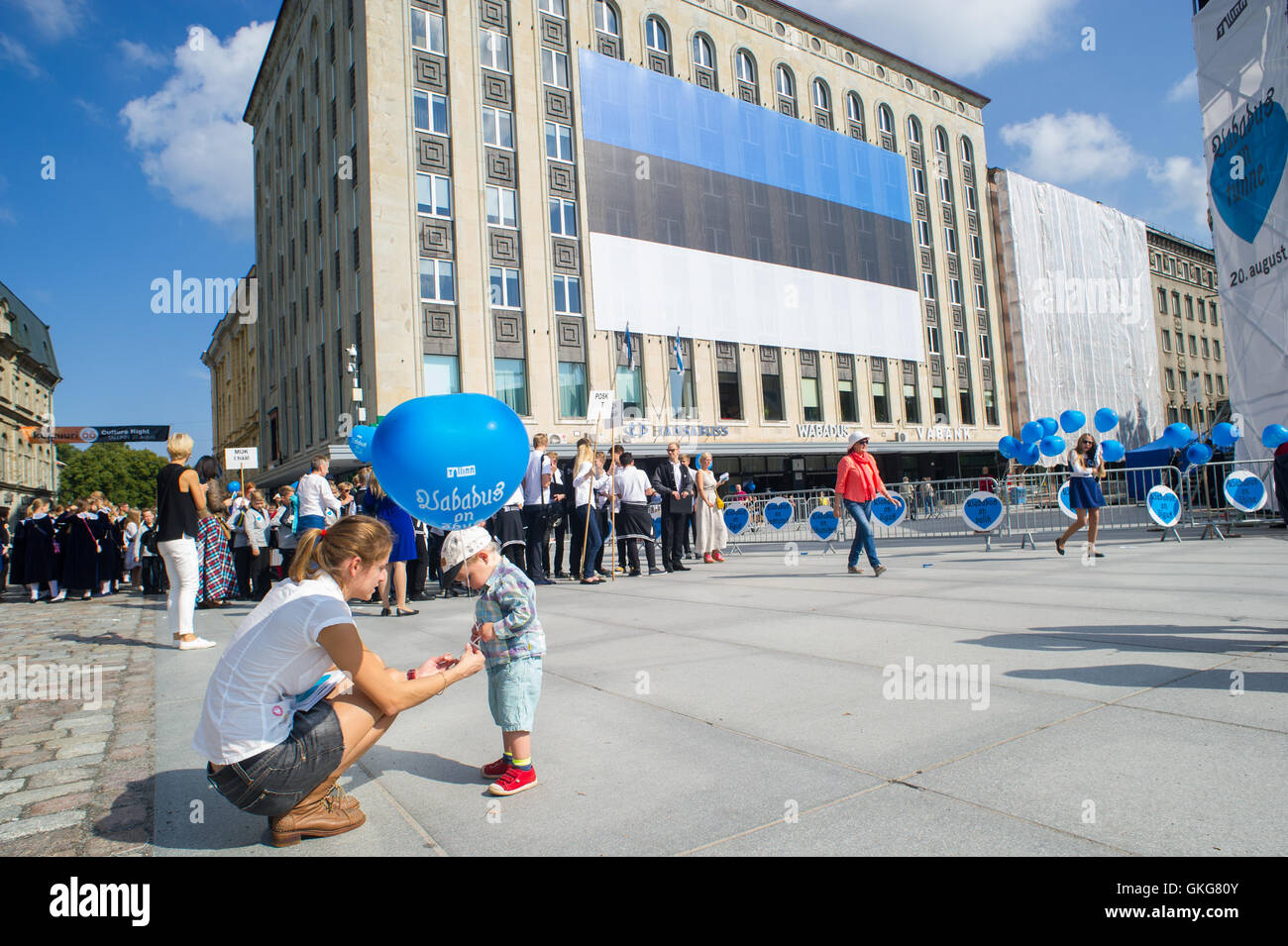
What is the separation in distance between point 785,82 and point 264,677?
38872 millimetres

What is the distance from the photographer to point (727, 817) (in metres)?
2.64

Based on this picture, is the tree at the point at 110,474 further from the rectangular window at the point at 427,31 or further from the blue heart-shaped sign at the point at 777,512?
the blue heart-shaped sign at the point at 777,512

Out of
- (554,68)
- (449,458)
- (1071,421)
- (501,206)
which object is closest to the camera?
(449,458)

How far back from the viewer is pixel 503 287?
27.3 metres

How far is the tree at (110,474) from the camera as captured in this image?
249 feet

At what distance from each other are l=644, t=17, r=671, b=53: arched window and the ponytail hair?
1327 inches

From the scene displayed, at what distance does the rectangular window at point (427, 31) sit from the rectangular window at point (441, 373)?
10.7 meters

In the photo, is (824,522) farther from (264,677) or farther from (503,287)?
(503,287)

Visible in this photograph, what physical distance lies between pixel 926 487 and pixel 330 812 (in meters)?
18.2

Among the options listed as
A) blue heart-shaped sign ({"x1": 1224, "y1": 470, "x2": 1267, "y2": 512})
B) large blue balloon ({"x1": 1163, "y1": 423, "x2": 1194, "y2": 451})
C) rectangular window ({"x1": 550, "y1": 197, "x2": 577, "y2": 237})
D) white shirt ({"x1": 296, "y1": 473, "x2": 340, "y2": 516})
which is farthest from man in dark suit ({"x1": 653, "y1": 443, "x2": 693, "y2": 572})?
rectangular window ({"x1": 550, "y1": 197, "x2": 577, "y2": 237})

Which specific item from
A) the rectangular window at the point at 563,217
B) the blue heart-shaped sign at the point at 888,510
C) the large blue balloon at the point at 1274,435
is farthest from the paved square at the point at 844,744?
the rectangular window at the point at 563,217

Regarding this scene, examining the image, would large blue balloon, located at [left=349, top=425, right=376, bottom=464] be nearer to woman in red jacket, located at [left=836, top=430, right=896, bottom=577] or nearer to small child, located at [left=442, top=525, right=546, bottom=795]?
small child, located at [left=442, top=525, right=546, bottom=795]

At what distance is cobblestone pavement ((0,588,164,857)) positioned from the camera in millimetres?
2867

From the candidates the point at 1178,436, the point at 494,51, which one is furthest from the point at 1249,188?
the point at 494,51
